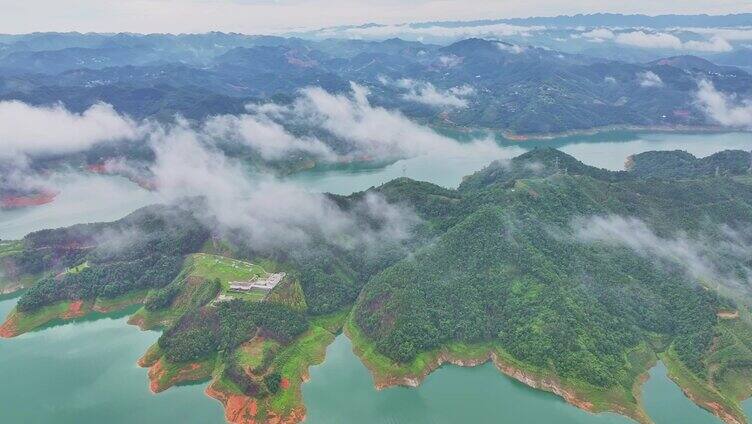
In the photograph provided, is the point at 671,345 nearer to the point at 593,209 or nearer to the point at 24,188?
the point at 593,209

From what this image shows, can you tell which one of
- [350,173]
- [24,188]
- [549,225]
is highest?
[549,225]

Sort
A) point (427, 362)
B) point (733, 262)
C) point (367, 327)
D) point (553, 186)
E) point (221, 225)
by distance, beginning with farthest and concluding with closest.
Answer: point (553, 186) < point (221, 225) < point (733, 262) < point (367, 327) < point (427, 362)

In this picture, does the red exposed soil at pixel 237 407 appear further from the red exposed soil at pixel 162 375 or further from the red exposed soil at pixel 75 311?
the red exposed soil at pixel 75 311

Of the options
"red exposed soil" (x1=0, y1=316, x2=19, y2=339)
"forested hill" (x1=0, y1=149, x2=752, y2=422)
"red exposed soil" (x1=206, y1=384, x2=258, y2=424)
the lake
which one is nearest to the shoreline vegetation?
"forested hill" (x1=0, y1=149, x2=752, y2=422)

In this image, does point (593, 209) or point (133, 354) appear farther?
point (593, 209)

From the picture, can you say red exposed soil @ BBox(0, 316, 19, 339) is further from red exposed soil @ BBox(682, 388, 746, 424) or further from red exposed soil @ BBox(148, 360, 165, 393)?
red exposed soil @ BBox(682, 388, 746, 424)

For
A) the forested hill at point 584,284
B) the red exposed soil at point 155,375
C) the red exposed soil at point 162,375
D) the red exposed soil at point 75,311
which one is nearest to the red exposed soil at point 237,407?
the red exposed soil at point 162,375

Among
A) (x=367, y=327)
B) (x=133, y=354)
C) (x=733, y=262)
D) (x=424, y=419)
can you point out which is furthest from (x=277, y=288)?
(x=733, y=262)

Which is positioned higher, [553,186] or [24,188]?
[553,186]

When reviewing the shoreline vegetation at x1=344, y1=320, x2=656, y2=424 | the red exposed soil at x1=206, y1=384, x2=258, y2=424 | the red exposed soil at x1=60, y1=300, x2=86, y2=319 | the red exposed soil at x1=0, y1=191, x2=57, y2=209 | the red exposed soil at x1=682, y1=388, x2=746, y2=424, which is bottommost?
the red exposed soil at x1=0, y1=191, x2=57, y2=209
